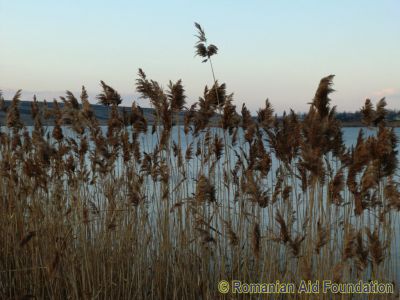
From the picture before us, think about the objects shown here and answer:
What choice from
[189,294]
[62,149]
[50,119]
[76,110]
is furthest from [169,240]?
[50,119]

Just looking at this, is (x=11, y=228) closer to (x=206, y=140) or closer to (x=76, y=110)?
(x=76, y=110)

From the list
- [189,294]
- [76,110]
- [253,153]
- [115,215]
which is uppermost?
[76,110]

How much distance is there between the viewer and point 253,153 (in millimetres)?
4496

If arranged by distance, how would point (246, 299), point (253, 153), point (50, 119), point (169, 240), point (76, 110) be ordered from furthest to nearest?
1. point (50, 119)
2. point (76, 110)
3. point (169, 240)
4. point (253, 153)
5. point (246, 299)

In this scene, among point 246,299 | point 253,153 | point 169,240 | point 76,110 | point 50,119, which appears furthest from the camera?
point 50,119

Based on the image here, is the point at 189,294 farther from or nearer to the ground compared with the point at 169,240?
nearer to the ground

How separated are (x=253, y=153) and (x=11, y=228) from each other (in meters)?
2.49

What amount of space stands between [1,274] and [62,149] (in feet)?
4.52

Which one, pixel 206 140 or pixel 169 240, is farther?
pixel 206 140

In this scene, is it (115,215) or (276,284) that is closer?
(276,284)

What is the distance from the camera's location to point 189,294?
4.57 metres

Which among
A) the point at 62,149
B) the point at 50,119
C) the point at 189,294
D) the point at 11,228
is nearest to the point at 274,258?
the point at 189,294

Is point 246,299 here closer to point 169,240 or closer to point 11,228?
point 169,240

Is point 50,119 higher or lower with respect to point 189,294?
higher
